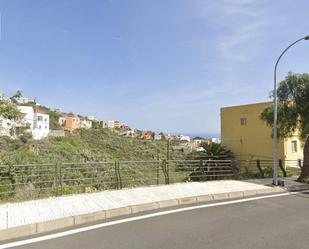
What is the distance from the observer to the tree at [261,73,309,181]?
16312mm

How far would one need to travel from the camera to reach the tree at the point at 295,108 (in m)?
16.3

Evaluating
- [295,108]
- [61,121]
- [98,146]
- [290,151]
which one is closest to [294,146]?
[290,151]

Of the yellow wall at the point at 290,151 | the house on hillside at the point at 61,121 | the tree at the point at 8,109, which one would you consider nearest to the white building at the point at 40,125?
the house on hillside at the point at 61,121

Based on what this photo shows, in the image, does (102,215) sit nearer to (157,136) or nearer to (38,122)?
(38,122)

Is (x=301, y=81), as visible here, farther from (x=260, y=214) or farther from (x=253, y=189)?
(x=260, y=214)

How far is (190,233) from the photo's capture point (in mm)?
6816

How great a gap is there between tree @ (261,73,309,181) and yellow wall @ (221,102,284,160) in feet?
50.5

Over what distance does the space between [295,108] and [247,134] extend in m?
19.4

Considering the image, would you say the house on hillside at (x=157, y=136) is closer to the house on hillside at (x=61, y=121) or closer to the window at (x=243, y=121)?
the house on hillside at (x=61, y=121)

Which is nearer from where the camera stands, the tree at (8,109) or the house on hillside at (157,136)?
the tree at (8,109)

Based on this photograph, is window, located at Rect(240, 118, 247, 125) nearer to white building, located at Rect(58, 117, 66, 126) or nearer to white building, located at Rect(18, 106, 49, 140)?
white building, located at Rect(18, 106, 49, 140)

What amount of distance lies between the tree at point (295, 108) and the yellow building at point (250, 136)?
15.2 metres

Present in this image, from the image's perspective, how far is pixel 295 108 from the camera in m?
16.7

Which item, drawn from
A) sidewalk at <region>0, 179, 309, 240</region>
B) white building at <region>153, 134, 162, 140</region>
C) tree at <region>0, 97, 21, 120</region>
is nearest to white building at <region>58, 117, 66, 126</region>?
white building at <region>153, 134, 162, 140</region>
